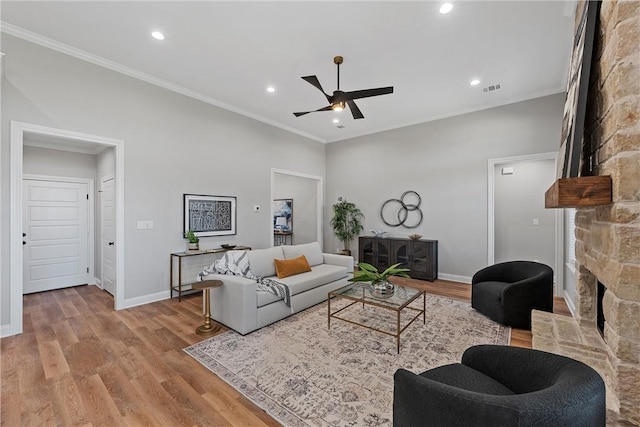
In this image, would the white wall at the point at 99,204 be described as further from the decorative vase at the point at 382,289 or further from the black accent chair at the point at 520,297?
the black accent chair at the point at 520,297

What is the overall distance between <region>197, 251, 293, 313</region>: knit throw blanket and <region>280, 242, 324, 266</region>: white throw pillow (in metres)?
0.72

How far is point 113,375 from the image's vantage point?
2244mm

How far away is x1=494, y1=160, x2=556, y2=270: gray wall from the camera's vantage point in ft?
16.0

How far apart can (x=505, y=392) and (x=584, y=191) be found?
112cm

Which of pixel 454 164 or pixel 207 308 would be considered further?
pixel 454 164

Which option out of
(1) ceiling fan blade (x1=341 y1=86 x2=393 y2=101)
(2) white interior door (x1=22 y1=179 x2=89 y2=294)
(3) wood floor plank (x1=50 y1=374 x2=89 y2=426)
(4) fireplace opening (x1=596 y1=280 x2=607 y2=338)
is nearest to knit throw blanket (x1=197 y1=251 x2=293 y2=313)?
(3) wood floor plank (x1=50 y1=374 x2=89 y2=426)

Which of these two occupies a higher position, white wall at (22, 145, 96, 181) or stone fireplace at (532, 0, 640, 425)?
white wall at (22, 145, 96, 181)

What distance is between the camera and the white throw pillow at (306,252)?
13.9 feet

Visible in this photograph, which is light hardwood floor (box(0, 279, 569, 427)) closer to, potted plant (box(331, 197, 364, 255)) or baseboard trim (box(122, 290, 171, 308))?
baseboard trim (box(122, 290, 171, 308))

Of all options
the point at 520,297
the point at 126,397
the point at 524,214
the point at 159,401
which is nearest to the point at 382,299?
the point at 520,297

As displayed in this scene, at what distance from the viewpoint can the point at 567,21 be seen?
2818 mm

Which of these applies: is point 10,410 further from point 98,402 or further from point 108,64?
point 108,64

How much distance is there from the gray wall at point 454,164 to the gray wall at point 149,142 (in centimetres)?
255

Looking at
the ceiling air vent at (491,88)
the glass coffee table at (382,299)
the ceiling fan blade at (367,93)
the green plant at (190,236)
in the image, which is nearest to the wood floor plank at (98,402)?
the glass coffee table at (382,299)
